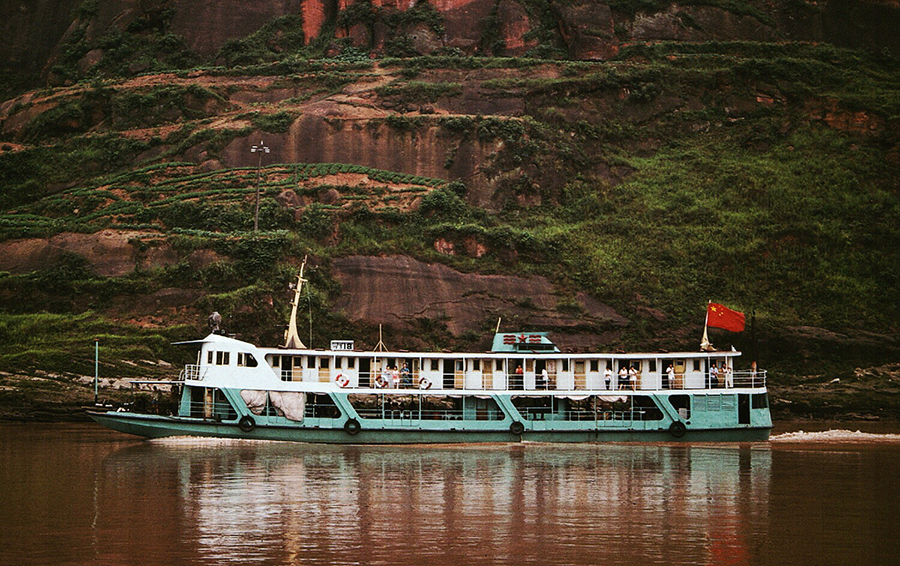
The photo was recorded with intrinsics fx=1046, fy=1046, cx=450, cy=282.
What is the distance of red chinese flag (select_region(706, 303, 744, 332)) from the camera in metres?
46.9

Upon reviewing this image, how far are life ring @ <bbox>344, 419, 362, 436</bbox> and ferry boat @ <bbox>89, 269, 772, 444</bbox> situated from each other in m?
0.04

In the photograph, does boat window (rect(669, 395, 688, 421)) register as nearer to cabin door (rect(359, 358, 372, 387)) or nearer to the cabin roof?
the cabin roof

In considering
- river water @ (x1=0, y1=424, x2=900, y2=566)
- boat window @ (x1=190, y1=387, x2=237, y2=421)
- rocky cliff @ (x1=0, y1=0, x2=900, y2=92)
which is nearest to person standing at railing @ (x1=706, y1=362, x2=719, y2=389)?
river water @ (x1=0, y1=424, x2=900, y2=566)

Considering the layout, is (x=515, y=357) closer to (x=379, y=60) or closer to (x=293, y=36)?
(x=379, y=60)

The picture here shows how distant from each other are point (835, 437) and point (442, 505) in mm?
27585

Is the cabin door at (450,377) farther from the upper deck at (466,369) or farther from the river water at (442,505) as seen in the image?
the river water at (442,505)

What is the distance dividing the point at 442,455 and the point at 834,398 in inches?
1287

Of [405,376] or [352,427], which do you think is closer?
[352,427]

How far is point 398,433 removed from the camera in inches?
1738

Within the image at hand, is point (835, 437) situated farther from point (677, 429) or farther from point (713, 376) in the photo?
point (677, 429)

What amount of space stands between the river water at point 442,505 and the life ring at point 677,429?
2972 millimetres

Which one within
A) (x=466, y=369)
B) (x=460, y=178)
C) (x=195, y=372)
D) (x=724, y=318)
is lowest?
(x=195, y=372)

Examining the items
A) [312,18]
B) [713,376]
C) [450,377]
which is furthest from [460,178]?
[713,376]

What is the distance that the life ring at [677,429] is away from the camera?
149 feet
